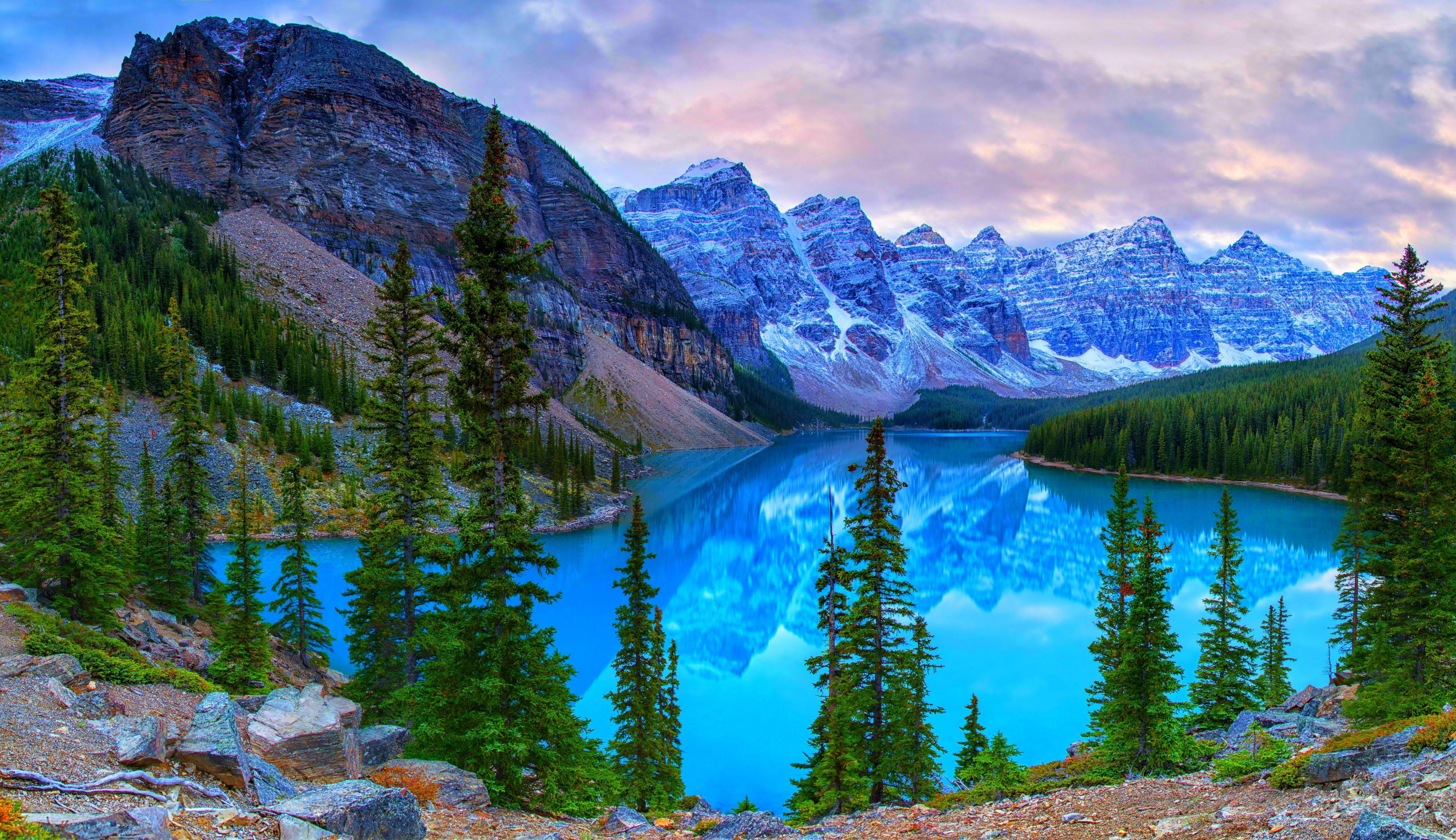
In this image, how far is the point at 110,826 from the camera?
215 inches

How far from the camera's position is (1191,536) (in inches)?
2116

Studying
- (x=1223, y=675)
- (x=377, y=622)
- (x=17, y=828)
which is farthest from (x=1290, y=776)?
(x=377, y=622)

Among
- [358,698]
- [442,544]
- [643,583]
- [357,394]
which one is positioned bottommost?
[358,698]

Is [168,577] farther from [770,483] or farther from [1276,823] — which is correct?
[770,483]

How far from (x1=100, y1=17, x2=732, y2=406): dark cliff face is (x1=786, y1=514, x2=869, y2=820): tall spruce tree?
101626 millimetres

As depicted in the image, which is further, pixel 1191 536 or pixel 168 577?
pixel 1191 536

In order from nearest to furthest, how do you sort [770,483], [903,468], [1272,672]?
[1272,672], [770,483], [903,468]

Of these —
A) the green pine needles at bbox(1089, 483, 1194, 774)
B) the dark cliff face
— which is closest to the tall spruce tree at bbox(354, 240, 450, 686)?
the green pine needles at bbox(1089, 483, 1194, 774)

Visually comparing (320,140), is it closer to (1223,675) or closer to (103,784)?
(103,784)

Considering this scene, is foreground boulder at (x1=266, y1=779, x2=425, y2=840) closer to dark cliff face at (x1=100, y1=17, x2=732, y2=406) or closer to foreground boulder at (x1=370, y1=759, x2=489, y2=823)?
foreground boulder at (x1=370, y1=759, x2=489, y2=823)

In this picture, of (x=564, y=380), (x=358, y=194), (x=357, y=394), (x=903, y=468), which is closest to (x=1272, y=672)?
(x=357, y=394)

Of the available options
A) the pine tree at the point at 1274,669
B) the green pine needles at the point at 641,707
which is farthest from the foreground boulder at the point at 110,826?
the pine tree at the point at 1274,669

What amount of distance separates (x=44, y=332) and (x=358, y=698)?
37.8 ft

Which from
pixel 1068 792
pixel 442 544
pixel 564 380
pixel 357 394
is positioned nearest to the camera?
pixel 1068 792
